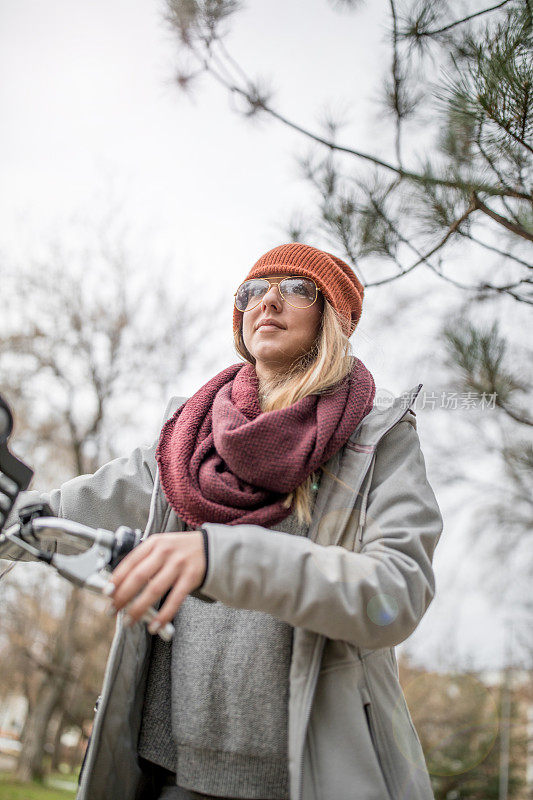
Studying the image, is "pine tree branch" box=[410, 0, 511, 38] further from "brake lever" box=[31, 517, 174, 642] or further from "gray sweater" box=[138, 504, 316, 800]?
"brake lever" box=[31, 517, 174, 642]

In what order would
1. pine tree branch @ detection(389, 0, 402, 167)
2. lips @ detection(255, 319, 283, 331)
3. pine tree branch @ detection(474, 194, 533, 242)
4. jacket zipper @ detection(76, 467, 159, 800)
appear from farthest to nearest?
pine tree branch @ detection(389, 0, 402, 167)
pine tree branch @ detection(474, 194, 533, 242)
lips @ detection(255, 319, 283, 331)
jacket zipper @ detection(76, 467, 159, 800)

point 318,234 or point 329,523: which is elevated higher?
point 318,234

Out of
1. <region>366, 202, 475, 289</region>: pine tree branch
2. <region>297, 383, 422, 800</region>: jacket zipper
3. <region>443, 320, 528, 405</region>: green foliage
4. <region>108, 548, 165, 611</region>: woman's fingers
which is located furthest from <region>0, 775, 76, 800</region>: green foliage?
<region>108, 548, 165, 611</region>: woman's fingers

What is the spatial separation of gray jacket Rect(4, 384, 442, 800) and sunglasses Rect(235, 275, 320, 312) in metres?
0.48

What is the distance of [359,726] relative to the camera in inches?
49.6

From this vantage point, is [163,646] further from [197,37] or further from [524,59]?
[197,37]

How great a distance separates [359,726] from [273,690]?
0.20m

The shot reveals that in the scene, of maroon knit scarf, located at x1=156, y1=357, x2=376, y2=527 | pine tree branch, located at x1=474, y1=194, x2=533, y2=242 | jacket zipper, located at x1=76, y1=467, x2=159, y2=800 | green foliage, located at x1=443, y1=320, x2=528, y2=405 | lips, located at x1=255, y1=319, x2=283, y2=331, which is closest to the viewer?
jacket zipper, located at x1=76, y1=467, x2=159, y2=800

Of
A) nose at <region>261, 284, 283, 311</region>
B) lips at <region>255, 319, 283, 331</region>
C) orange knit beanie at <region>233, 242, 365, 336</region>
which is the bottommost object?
lips at <region>255, 319, 283, 331</region>

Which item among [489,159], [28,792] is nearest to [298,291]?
[489,159]

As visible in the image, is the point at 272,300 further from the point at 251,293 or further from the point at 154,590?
the point at 154,590

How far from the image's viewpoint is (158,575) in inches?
39.0

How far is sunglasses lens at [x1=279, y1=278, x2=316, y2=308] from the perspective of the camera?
6.24ft

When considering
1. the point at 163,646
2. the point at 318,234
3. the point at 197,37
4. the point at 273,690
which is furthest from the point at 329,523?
the point at 197,37
